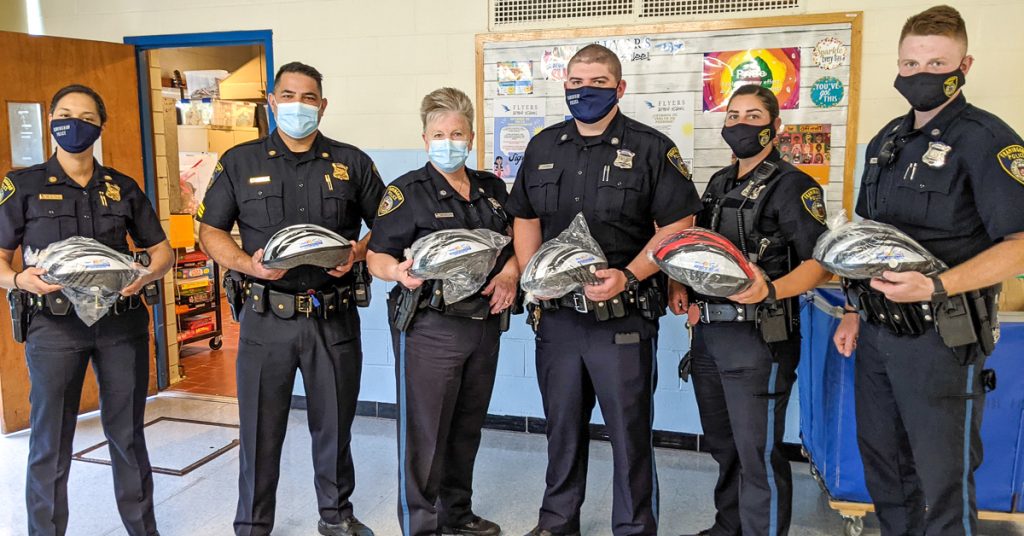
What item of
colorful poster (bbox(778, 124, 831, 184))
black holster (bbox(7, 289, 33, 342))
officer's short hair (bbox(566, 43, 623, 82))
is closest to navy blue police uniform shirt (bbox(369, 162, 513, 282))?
officer's short hair (bbox(566, 43, 623, 82))

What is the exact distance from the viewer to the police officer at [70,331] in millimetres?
2555

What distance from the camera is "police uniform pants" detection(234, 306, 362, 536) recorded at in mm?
2670

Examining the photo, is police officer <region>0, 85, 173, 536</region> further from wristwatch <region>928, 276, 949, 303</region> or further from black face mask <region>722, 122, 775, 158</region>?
wristwatch <region>928, 276, 949, 303</region>

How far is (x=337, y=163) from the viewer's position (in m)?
2.82

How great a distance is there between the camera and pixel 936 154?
2107 millimetres

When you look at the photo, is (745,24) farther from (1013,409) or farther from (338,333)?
(338,333)

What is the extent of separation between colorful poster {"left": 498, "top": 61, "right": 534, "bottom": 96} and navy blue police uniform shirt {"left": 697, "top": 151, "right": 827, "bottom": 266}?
5.64ft

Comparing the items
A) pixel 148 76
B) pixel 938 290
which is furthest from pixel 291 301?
pixel 148 76

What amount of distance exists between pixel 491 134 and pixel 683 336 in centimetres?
156

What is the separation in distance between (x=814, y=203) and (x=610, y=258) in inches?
28.2

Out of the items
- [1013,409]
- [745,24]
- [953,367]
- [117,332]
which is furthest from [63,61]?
[1013,409]

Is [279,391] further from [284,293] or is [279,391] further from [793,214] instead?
[793,214]

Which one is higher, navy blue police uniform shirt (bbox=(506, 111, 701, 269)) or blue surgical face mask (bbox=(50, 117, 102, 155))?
blue surgical face mask (bbox=(50, 117, 102, 155))

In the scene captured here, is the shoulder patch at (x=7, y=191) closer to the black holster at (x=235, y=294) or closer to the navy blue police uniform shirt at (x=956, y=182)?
the black holster at (x=235, y=294)
